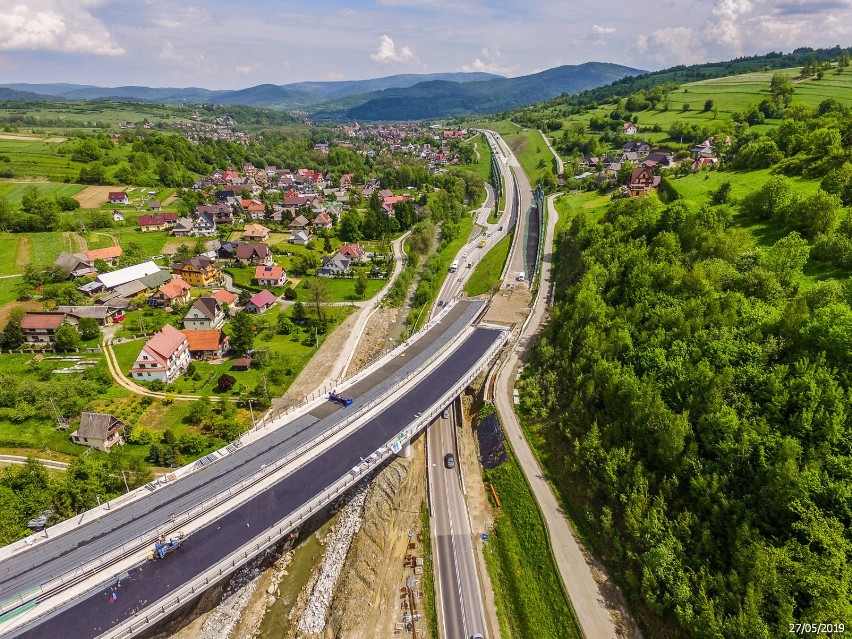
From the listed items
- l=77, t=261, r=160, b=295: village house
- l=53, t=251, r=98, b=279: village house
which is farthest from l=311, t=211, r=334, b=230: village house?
l=53, t=251, r=98, b=279: village house

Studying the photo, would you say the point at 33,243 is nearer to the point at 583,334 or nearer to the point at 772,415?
the point at 583,334

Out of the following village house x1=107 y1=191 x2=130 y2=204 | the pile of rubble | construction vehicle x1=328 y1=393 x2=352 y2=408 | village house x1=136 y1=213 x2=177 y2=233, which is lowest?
the pile of rubble

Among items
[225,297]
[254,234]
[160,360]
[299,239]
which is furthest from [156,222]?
[160,360]

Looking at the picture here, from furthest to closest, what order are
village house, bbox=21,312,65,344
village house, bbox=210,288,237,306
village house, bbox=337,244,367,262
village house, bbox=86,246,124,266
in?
village house, bbox=337,244,367,262
village house, bbox=86,246,124,266
village house, bbox=210,288,237,306
village house, bbox=21,312,65,344

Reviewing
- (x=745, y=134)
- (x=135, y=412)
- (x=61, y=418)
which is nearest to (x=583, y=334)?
(x=135, y=412)

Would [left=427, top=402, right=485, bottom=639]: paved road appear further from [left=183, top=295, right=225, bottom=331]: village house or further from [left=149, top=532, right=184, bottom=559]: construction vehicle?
[left=183, top=295, right=225, bottom=331]: village house

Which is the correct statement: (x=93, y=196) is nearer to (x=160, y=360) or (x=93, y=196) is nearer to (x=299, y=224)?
(x=299, y=224)
